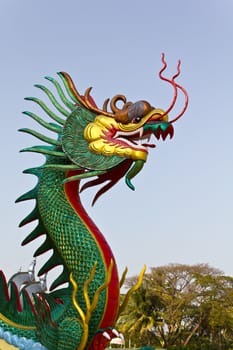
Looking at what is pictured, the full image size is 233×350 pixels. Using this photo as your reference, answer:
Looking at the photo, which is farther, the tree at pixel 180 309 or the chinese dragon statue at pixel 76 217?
the tree at pixel 180 309

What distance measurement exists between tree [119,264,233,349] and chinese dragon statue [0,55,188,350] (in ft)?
64.7

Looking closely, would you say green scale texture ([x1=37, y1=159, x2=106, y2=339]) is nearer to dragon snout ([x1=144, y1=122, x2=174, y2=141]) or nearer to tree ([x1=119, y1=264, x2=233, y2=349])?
dragon snout ([x1=144, y1=122, x2=174, y2=141])

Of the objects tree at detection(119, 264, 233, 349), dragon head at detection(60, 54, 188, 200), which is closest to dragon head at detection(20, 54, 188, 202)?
dragon head at detection(60, 54, 188, 200)

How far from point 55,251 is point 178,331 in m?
21.0

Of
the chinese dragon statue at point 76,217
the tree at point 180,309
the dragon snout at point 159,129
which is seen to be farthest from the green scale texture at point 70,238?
the tree at point 180,309

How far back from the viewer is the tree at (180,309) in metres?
24.6

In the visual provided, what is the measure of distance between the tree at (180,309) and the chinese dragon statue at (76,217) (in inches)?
777

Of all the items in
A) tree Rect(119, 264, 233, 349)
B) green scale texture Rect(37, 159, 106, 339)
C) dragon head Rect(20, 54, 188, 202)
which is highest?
dragon head Rect(20, 54, 188, 202)

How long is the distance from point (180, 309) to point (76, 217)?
67.6 feet

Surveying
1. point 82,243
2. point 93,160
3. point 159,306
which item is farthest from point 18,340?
point 159,306

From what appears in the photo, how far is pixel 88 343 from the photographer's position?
496 centimetres

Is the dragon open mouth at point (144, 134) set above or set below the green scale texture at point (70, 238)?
above

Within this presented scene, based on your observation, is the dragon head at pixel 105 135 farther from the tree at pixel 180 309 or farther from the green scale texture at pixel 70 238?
the tree at pixel 180 309

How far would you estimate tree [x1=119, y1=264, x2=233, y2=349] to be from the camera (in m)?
24.6
